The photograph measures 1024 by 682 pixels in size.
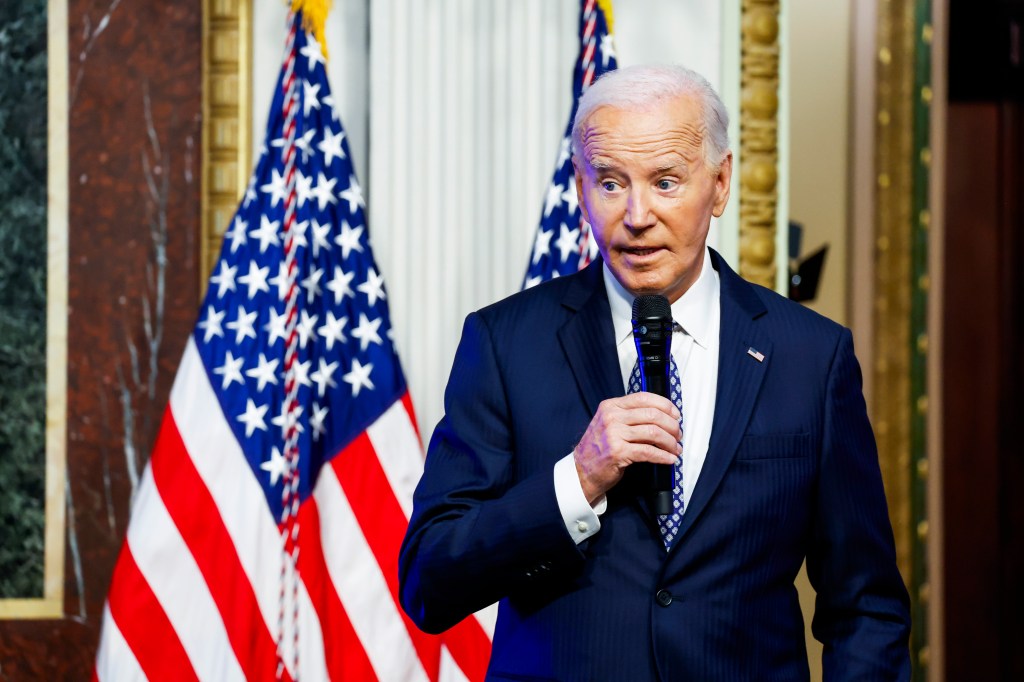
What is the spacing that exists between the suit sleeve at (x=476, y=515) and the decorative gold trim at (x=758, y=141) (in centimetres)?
179

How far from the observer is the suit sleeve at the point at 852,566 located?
163 centimetres

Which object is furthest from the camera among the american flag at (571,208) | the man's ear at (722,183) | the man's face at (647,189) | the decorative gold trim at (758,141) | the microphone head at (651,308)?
the decorative gold trim at (758,141)

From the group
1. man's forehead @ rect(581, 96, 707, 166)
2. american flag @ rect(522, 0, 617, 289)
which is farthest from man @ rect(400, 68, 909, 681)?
american flag @ rect(522, 0, 617, 289)

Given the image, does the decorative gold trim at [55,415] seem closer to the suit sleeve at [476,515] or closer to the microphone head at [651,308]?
the suit sleeve at [476,515]

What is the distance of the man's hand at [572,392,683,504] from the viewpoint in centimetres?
145

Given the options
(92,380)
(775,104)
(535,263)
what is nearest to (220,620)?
(92,380)

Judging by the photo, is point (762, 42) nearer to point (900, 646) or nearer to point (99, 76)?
point (99, 76)

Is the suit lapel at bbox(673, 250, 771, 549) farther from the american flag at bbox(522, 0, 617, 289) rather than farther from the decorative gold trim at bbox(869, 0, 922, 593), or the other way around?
the decorative gold trim at bbox(869, 0, 922, 593)

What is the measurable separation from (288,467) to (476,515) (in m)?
1.49

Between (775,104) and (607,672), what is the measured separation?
2243mm

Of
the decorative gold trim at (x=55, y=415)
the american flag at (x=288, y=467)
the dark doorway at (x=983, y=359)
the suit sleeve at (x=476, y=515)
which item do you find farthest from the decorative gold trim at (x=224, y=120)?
the dark doorway at (x=983, y=359)

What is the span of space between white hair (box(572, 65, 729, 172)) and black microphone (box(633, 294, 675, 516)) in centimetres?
28

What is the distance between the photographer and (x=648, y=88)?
168cm

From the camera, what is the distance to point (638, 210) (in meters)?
1.64
